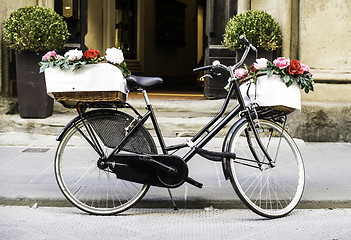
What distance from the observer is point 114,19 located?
45.7 feet

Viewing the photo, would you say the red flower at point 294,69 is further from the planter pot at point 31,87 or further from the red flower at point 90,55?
the planter pot at point 31,87

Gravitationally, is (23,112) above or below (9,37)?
below

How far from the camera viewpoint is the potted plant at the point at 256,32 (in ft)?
26.1

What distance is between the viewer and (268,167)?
4734 millimetres

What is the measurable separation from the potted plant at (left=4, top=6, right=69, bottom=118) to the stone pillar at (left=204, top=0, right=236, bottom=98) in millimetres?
2383

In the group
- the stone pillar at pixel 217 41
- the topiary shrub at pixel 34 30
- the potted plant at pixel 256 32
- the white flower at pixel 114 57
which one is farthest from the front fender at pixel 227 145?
the stone pillar at pixel 217 41

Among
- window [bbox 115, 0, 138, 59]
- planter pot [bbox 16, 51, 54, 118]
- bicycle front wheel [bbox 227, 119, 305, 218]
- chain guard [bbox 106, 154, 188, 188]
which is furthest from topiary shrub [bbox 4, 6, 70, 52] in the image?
window [bbox 115, 0, 138, 59]

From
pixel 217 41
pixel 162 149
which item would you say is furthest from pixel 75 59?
pixel 217 41

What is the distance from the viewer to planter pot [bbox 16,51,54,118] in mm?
8141

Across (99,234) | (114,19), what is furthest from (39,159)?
(114,19)

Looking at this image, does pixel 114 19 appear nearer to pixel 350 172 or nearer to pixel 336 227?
pixel 350 172

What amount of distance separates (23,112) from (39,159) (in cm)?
165

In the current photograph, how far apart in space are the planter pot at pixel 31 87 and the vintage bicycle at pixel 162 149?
11.3 feet

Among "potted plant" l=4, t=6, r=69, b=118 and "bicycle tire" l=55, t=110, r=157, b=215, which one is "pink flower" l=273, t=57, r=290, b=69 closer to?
"bicycle tire" l=55, t=110, r=157, b=215
